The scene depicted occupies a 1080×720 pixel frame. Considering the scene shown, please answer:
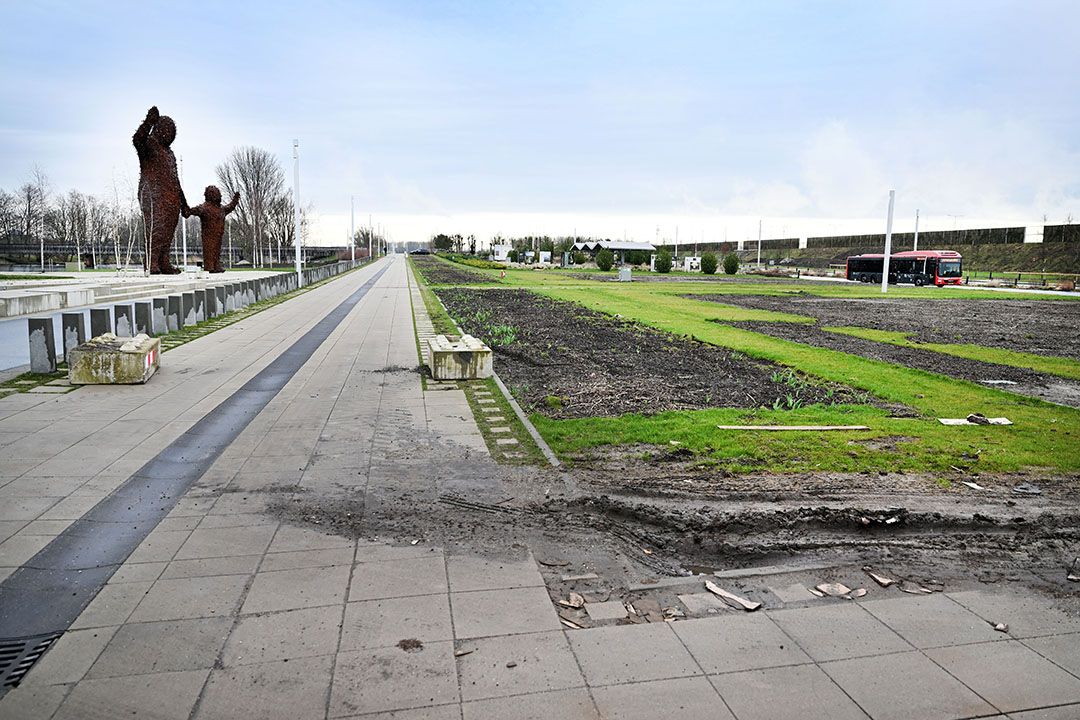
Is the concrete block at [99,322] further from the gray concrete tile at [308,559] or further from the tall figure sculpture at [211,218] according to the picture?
the tall figure sculpture at [211,218]

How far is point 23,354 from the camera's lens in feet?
41.2

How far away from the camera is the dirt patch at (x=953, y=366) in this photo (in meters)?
10.5

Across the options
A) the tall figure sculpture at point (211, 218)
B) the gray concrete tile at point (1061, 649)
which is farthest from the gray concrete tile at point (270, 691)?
the tall figure sculpture at point (211, 218)

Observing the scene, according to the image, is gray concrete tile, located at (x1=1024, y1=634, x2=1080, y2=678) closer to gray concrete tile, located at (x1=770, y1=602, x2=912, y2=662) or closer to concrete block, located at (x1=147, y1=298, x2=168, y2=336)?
gray concrete tile, located at (x1=770, y1=602, x2=912, y2=662)

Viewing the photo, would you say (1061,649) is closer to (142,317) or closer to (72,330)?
(72,330)

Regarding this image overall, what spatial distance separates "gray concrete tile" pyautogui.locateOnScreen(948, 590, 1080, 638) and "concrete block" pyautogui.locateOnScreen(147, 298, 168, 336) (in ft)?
52.3

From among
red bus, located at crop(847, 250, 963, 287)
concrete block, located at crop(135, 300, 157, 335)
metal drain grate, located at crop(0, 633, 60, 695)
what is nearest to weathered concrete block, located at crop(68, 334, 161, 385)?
concrete block, located at crop(135, 300, 157, 335)

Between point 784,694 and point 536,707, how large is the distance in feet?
3.51

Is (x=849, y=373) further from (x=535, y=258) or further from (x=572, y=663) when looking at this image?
(x=535, y=258)

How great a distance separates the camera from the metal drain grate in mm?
3207

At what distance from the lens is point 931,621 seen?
377 centimetres

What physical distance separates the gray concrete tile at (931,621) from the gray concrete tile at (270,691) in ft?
9.17

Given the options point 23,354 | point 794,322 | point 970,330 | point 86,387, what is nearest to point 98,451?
point 86,387

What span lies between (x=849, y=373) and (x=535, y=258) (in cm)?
9350
